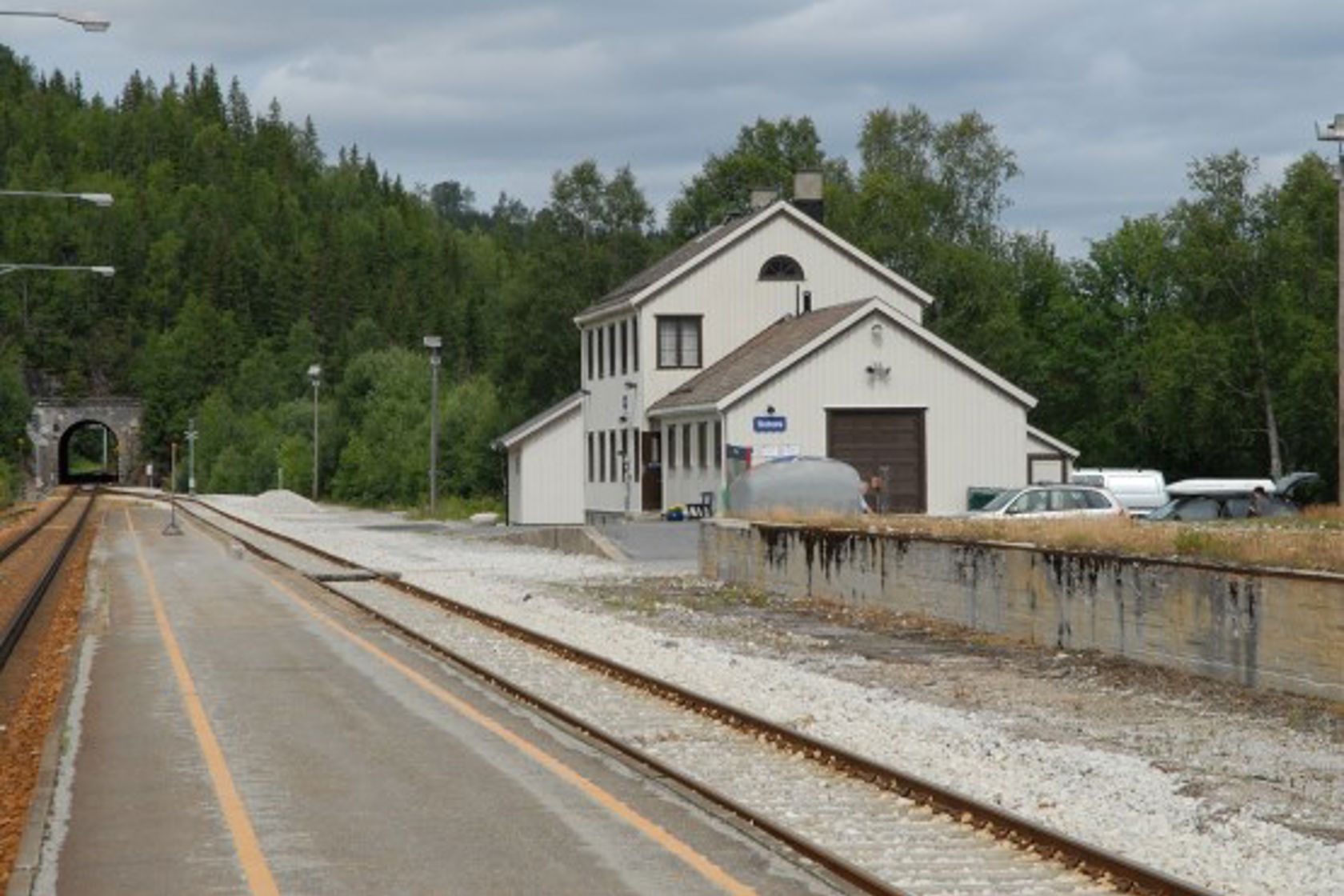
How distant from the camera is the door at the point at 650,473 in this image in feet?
202

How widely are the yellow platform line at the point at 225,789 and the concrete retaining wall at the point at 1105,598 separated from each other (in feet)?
28.7

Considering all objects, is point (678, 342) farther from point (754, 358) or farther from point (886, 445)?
point (886, 445)

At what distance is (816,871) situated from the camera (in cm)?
1112

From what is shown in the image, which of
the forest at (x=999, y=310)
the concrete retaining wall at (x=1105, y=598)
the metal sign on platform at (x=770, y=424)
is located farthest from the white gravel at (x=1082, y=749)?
the forest at (x=999, y=310)

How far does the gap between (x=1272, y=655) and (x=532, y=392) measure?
75.7m

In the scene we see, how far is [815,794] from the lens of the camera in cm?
1378

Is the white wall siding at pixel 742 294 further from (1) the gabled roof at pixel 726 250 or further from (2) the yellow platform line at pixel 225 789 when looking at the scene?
(2) the yellow platform line at pixel 225 789

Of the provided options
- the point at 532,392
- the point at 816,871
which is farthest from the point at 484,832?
the point at 532,392

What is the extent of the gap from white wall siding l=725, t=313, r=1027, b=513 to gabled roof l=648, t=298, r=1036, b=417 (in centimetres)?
26

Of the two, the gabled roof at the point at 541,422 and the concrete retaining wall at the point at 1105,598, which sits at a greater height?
the gabled roof at the point at 541,422

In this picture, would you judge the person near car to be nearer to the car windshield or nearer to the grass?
the car windshield

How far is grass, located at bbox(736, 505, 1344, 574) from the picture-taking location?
1991cm

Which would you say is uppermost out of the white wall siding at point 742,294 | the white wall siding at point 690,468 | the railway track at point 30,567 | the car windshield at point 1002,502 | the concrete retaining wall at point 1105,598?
the white wall siding at point 742,294

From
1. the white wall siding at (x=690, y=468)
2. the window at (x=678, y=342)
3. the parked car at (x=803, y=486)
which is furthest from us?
the window at (x=678, y=342)
